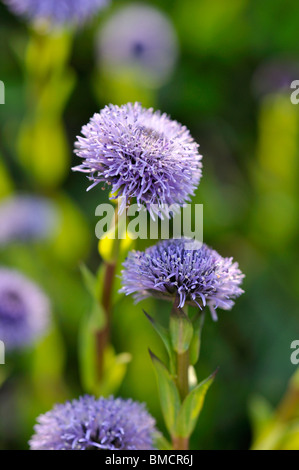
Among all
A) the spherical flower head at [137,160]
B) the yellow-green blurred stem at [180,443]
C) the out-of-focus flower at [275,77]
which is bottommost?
the yellow-green blurred stem at [180,443]

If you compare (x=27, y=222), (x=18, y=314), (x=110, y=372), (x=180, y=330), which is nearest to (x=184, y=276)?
(x=180, y=330)

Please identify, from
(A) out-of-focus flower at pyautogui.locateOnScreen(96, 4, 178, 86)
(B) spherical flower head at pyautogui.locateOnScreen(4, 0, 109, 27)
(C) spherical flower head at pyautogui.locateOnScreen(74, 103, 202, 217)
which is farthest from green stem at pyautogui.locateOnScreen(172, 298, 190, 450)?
(A) out-of-focus flower at pyautogui.locateOnScreen(96, 4, 178, 86)

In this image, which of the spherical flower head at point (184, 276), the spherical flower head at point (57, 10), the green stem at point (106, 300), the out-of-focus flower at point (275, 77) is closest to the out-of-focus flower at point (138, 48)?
the out-of-focus flower at point (275, 77)

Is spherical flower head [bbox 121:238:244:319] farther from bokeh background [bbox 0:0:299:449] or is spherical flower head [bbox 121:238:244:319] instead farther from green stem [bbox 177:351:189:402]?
bokeh background [bbox 0:0:299:449]

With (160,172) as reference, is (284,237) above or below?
above

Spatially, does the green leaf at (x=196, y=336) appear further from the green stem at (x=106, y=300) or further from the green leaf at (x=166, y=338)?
the green stem at (x=106, y=300)
